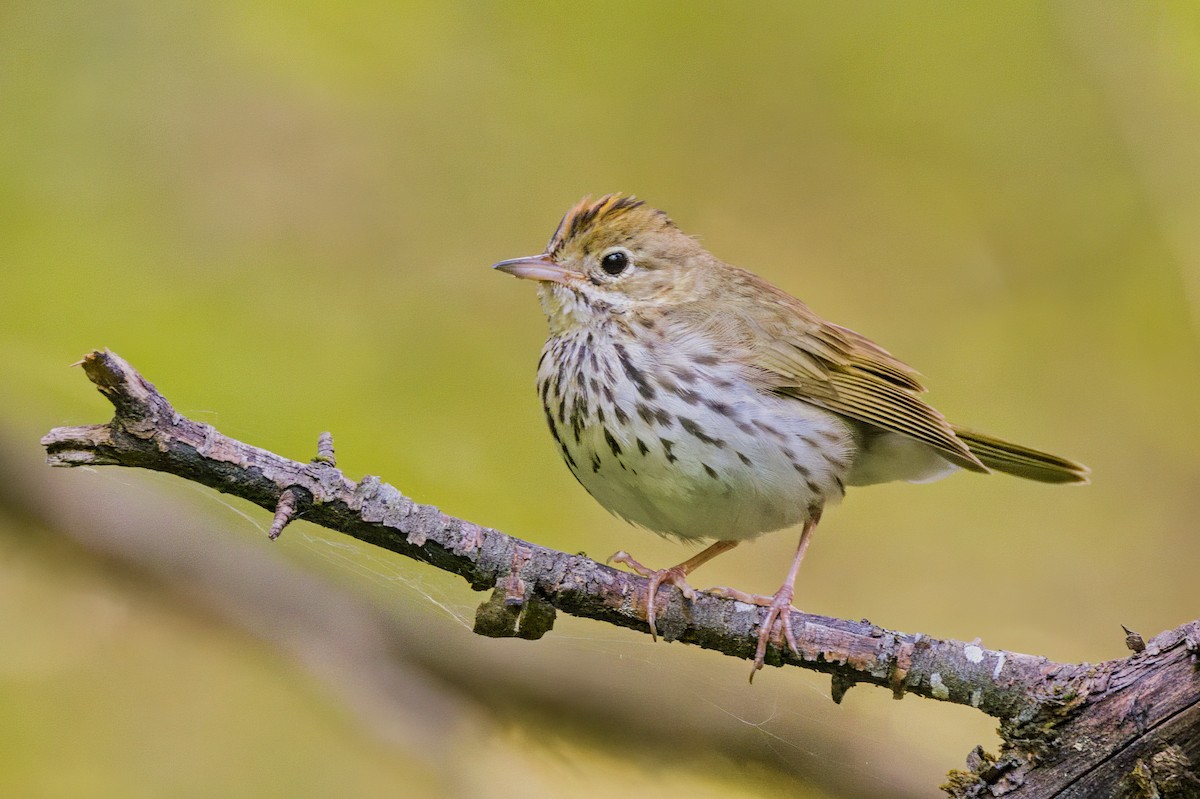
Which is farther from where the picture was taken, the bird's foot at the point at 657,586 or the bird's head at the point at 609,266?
the bird's head at the point at 609,266

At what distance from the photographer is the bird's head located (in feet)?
11.7

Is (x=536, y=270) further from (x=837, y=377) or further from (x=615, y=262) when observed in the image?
(x=837, y=377)

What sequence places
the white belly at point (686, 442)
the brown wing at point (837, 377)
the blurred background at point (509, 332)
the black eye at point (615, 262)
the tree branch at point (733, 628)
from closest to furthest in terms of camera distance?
the tree branch at point (733, 628) → the white belly at point (686, 442) → the blurred background at point (509, 332) → the brown wing at point (837, 377) → the black eye at point (615, 262)

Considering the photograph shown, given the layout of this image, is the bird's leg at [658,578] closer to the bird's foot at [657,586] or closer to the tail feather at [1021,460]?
the bird's foot at [657,586]

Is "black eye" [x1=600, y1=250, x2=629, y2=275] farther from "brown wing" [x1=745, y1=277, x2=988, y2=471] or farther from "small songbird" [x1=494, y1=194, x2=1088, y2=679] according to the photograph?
"brown wing" [x1=745, y1=277, x2=988, y2=471]

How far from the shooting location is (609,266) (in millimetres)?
3666

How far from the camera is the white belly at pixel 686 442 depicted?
125 inches

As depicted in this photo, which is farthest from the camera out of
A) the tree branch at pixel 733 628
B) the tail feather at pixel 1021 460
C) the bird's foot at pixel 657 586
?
the tail feather at pixel 1021 460

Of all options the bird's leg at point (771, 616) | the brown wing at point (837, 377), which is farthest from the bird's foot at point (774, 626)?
the brown wing at point (837, 377)

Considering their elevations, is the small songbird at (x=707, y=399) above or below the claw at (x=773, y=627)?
above

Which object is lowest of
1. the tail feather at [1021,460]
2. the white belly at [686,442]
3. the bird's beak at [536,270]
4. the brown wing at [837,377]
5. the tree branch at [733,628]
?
the tree branch at [733,628]

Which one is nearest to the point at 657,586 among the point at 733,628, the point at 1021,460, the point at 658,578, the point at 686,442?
the point at 658,578

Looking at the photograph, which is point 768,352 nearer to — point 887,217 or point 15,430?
point 887,217

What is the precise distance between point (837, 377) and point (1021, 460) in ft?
2.48
